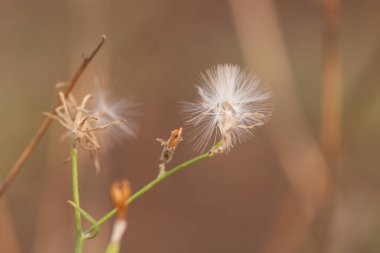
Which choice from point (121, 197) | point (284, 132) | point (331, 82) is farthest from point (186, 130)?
point (121, 197)

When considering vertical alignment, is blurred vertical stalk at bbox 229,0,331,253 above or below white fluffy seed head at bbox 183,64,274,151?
above

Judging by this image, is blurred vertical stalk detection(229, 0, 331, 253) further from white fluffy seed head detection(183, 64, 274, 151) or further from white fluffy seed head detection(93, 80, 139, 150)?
white fluffy seed head detection(183, 64, 274, 151)

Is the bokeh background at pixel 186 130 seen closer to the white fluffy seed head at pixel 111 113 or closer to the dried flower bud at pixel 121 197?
the white fluffy seed head at pixel 111 113

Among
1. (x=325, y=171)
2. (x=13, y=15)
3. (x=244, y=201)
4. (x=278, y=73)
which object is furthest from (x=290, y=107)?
(x=13, y=15)

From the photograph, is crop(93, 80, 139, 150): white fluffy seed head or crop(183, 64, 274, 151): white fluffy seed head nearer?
crop(183, 64, 274, 151): white fluffy seed head

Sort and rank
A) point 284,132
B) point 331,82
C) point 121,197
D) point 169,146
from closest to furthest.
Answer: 1. point 121,197
2. point 169,146
3. point 331,82
4. point 284,132

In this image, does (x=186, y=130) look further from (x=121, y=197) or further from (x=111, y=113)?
(x=121, y=197)

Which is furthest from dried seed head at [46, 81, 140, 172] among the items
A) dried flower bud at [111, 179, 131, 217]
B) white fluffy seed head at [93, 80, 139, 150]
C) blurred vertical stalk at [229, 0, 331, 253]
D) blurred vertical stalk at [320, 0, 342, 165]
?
blurred vertical stalk at [229, 0, 331, 253]
